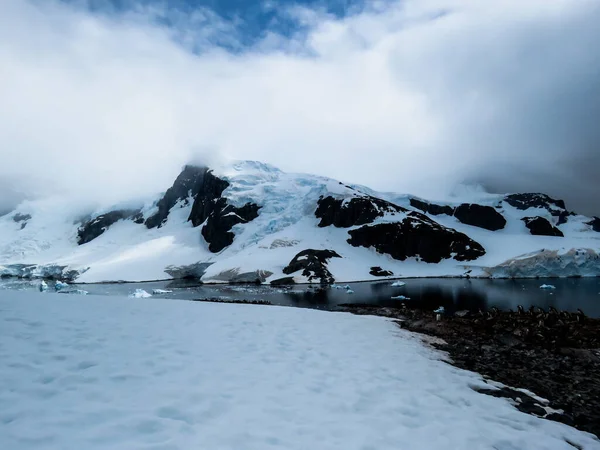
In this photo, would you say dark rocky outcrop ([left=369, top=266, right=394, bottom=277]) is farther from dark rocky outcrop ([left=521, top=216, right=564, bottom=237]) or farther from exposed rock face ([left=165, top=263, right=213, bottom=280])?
dark rocky outcrop ([left=521, top=216, right=564, bottom=237])

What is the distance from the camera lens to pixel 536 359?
13562 millimetres

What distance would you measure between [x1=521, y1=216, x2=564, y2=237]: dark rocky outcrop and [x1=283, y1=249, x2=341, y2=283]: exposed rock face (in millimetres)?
138700

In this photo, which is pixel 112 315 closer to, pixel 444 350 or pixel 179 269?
pixel 444 350

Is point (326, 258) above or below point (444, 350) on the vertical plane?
above

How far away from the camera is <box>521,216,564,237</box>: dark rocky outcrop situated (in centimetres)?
18500

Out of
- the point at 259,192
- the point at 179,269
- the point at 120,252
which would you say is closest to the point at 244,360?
the point at 179,269

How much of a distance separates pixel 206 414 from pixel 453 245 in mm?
152261

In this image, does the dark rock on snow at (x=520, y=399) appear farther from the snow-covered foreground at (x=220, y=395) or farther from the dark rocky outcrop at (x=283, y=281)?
the dark rocky outcrop at (x=283, y=281)

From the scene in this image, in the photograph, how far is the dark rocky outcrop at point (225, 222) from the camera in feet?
545

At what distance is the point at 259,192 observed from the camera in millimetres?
177000

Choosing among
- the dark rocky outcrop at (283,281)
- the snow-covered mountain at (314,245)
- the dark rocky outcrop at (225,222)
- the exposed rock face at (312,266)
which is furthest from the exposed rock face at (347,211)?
the dark rocky outcrop at (283,281)

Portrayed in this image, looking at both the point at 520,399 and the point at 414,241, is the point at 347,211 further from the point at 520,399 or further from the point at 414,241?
the point at 520,399

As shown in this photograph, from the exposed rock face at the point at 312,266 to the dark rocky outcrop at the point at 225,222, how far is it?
5968cm

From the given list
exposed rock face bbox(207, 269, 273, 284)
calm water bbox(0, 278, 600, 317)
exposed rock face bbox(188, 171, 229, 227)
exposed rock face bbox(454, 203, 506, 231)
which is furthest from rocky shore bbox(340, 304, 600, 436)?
exposed rock face bbox(454, 203, 506, 231)
